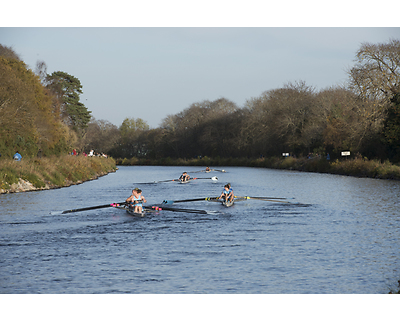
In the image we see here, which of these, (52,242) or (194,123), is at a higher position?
(194,123)

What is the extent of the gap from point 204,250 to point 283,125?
6362 centimetres

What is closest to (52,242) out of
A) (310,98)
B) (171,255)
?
(171,255)

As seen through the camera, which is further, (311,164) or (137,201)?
(311,164)

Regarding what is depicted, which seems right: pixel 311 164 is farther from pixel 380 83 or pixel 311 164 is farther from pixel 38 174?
pixel 38 174

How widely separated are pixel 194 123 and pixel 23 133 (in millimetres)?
69781

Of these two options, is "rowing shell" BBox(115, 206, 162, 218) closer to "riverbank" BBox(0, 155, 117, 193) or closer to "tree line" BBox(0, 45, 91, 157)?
"riverbank" BBox(0, 155, 117, 193)

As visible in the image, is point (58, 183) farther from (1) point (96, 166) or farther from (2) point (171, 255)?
(2) point (171, 255)

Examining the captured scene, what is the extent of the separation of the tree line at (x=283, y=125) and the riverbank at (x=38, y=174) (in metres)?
22.4

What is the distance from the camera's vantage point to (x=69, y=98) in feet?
265

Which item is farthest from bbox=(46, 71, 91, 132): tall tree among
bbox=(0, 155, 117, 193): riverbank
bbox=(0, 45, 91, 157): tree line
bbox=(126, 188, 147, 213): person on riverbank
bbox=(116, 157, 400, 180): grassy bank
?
bbox=(126, 188, 147, 213): person on riverbank

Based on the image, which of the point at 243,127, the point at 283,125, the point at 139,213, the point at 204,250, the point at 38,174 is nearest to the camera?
the point at 204,250

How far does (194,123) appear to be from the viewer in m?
109

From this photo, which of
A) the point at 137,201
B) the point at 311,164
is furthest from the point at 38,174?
the point at 311,164
